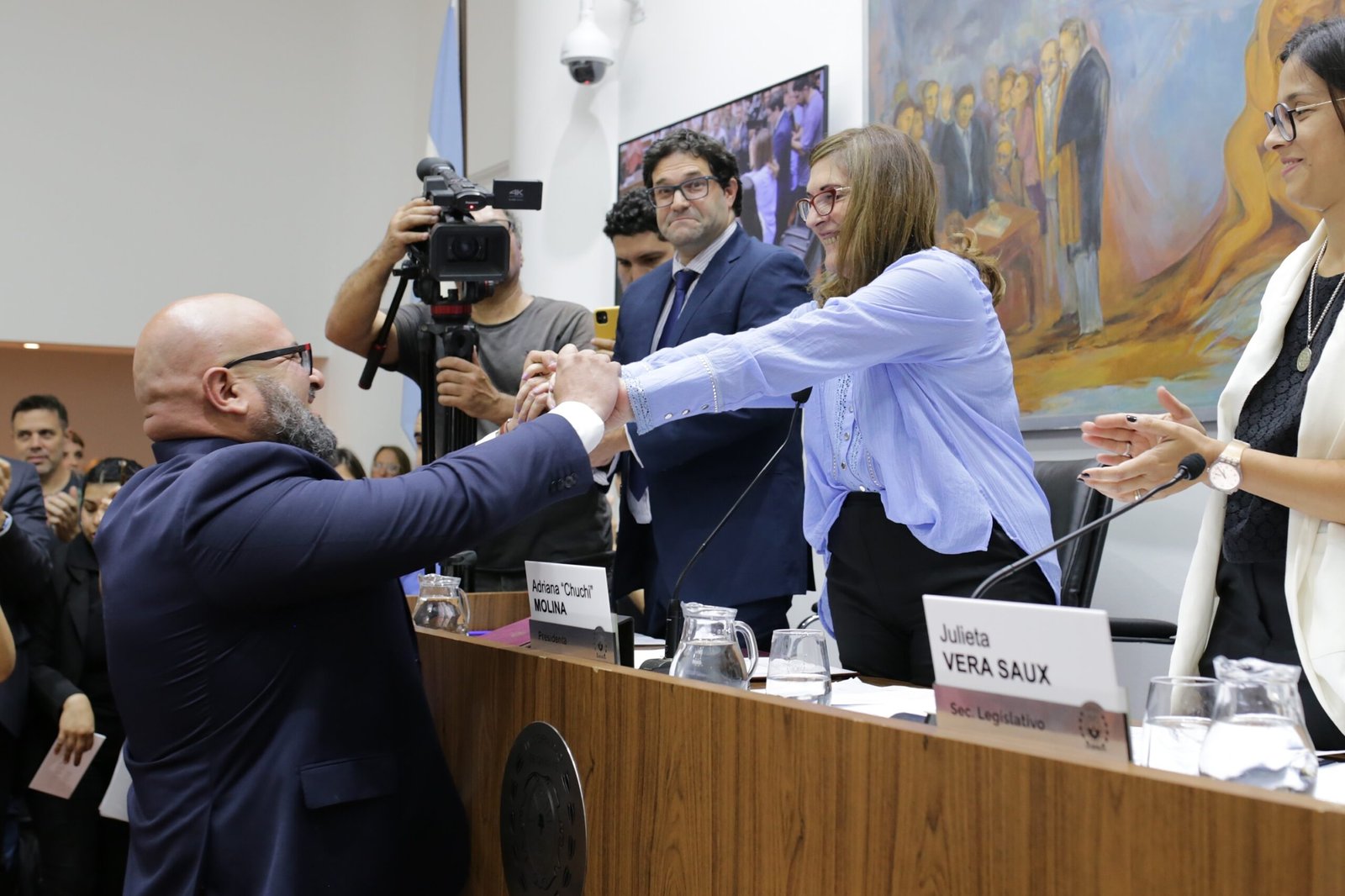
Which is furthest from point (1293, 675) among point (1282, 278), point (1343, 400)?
point (1282, 278)

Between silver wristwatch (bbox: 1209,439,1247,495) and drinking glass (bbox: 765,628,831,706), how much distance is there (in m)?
0.51

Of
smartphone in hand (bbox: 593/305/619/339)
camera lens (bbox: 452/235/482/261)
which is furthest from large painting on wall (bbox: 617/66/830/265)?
camera lens (bbox: 452/235/482/261)

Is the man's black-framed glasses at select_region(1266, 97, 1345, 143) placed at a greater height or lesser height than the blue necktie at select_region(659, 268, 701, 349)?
greater

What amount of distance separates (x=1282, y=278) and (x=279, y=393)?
1318 millimetres

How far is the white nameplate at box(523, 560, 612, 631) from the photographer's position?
1.39 meters

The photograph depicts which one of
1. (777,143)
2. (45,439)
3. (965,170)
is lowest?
(45,439)

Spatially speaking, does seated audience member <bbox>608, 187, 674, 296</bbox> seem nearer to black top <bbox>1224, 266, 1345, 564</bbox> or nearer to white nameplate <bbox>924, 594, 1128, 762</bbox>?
black top <bbox>1224, 266, 1345, 564</bbox>

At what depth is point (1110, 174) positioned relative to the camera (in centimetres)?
304

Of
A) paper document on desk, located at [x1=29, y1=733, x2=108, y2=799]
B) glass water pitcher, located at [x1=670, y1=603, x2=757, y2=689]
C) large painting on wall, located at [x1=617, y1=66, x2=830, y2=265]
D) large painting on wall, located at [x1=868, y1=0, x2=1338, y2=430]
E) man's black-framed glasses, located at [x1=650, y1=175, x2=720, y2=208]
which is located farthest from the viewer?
large painting on wall, located at [x1=617, y1=66, x2=830, y2=265]

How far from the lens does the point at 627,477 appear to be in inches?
96.4

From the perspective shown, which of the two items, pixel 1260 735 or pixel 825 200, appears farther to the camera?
pixel 825 200

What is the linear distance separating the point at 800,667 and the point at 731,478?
954mm

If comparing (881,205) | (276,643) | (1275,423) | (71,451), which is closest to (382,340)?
(881,205)

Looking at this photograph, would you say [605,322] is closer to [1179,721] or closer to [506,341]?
[506,341]
